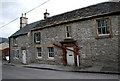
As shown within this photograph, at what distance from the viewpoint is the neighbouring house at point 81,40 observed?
11.1 meters

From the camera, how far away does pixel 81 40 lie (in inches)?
515

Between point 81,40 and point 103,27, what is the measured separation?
266 centimetres

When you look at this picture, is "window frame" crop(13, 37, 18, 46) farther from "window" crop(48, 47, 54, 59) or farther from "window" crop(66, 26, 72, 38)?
"window" crop(66, 26, 72, 38)

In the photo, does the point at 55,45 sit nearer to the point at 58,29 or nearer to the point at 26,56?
the point at 58,29

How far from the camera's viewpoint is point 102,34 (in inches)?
462

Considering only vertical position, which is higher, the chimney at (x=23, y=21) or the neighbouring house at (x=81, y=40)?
the chimney at (x=23, y=21)

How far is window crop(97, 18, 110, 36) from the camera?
37.7 feet

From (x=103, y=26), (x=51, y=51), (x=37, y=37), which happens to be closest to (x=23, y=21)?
(x=37, y=37)

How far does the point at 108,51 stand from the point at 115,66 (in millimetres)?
1435

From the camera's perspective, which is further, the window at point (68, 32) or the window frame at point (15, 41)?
the window frame at point (15, 41)

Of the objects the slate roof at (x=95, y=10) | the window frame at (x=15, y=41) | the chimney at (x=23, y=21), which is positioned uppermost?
the chimney at (x=23, y=21)

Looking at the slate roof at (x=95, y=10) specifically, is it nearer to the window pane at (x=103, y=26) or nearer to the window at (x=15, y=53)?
the window pane at (x=103, y=26)

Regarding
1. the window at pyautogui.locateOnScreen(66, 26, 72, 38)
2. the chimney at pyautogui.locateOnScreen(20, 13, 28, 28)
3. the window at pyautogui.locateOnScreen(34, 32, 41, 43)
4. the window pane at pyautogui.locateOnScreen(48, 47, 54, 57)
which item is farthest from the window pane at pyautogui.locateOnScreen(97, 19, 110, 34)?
the chimney at pyautogui.locateOnScreen(20, 13, 28, 28)

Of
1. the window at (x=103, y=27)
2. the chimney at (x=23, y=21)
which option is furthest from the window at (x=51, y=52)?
the chimney at (x=23, y=21)
